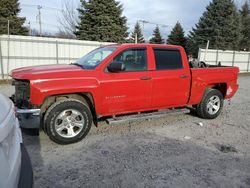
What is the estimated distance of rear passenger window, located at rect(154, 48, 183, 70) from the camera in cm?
564

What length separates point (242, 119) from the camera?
672 cm

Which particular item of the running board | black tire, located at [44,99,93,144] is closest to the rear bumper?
black tire, located at [44,99,93,144]

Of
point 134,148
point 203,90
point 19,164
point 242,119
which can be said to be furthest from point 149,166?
point 242,119

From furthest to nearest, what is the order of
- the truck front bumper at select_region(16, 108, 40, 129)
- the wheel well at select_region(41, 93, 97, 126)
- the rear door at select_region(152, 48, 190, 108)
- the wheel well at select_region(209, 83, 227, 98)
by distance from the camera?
1. the wheel well at select_region(209, 83, 227, 98)
2. the rear door at select_region(152, 48, 190, 108)
3. the wheel well at select_region(41, 93, 97, 126)
4. the truck front bumper at select_region(16, 108, 40, 129)

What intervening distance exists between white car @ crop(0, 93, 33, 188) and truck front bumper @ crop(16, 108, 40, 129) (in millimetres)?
1900

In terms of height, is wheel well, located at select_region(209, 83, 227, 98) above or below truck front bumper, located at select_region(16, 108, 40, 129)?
above

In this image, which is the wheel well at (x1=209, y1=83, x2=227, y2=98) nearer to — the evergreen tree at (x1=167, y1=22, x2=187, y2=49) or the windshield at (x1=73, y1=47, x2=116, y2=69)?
the windshield at (x1=73, y1=47, x2=116, y2=69)

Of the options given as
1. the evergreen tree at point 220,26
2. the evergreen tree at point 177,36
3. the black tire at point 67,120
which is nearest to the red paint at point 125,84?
the black tire at point 67,120

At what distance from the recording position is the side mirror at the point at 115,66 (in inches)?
192

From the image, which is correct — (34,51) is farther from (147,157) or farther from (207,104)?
(147,157)

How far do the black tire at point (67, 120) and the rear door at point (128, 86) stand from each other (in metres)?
0.43

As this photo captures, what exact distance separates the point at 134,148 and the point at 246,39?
110 feet

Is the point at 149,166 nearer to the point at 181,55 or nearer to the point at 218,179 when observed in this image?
the point at 218,179

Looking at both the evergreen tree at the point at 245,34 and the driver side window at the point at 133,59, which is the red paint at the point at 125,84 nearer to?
the driver side window at the point at 133,59
